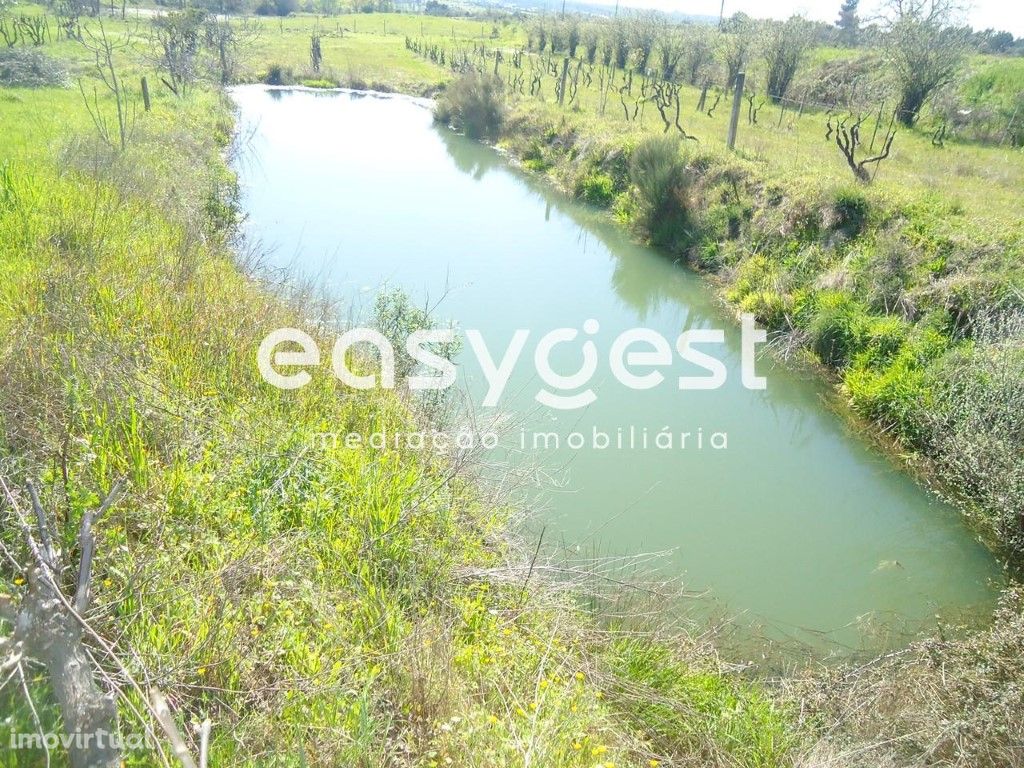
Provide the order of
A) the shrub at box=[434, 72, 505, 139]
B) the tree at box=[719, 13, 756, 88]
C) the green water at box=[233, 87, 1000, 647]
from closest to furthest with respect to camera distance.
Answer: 1. the green water at box=[233, 87, 1000, 647]
2. the shrub at box=[434, 72, 505, 139]
3. the tree at box=[719, 13, 756, 88]

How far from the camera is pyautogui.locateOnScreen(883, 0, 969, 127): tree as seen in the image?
14.5 m

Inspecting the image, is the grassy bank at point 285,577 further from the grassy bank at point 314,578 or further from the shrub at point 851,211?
the shrub at point 851,211

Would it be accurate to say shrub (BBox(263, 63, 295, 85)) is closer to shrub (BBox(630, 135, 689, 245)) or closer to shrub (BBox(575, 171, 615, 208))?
shrub (BBox(575, 171, 615, 208))

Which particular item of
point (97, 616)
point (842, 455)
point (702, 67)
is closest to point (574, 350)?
point (842, 455)

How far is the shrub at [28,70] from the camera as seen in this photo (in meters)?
13.2

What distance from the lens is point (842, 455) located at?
5.79 meters

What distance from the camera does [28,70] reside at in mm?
13781

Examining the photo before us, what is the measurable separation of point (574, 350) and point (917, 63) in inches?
522

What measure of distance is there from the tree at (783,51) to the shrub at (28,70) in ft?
59.6

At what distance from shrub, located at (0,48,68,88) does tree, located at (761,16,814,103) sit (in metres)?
18.2

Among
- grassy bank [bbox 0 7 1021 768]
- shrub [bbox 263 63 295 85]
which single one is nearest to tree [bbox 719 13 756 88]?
grassy bank [bbox 0 7 1021 768]

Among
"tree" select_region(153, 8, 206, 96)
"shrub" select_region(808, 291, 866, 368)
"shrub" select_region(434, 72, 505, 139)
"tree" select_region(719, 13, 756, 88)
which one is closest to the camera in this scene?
"shrub" select_region(808, 291, 866, 368)

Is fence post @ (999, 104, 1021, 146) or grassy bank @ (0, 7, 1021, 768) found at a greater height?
fence post @ (999, 104, 1021, 146)

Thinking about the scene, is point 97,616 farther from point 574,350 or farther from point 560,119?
point 560,119
